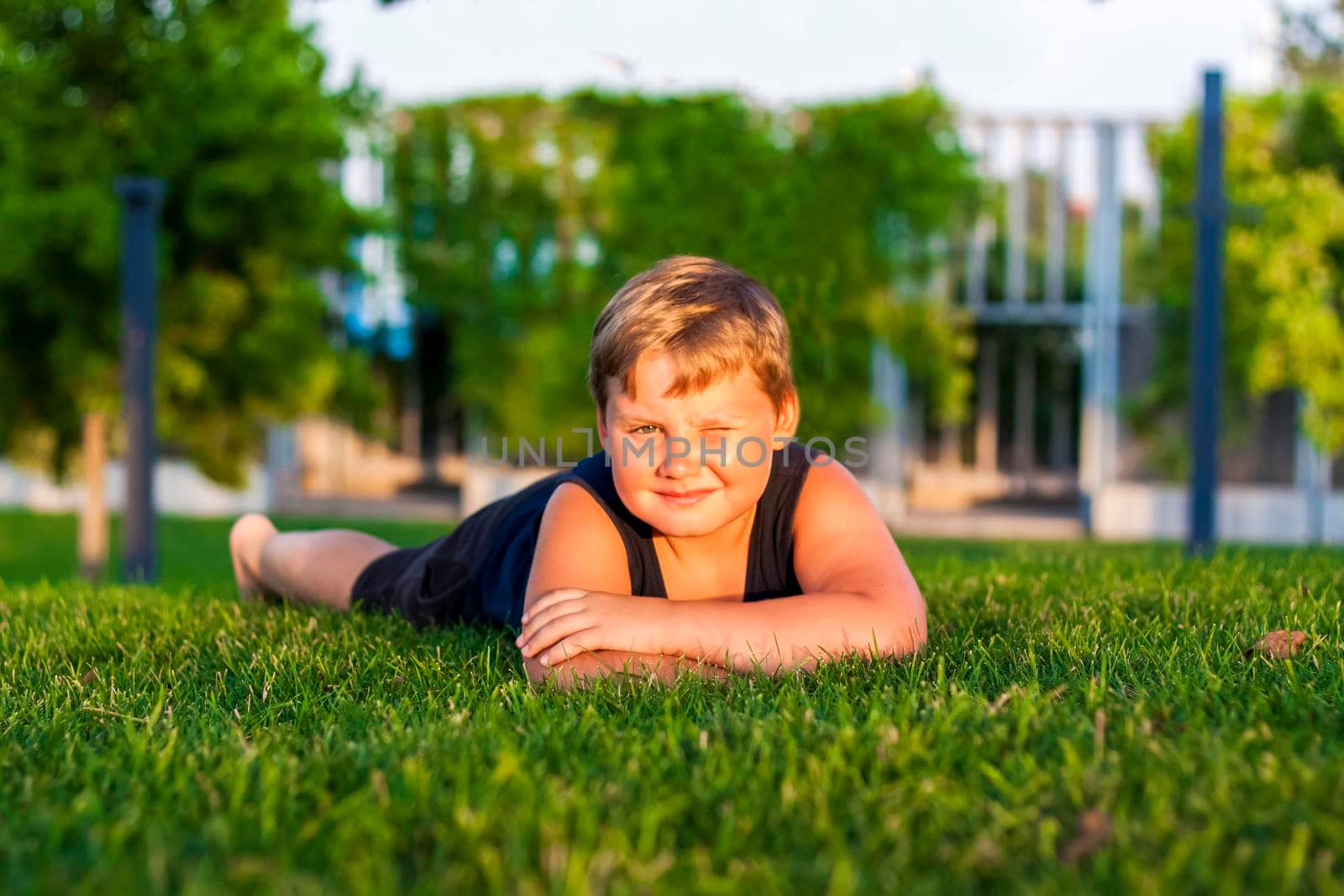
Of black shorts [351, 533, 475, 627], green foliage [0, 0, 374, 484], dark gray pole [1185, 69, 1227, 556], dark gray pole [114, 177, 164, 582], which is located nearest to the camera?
black shorts [351, 533, 475, 627]

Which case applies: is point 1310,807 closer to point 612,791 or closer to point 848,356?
point 612,791

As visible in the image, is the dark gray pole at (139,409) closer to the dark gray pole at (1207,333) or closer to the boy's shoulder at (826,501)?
the boy's shoulder at (826,501)

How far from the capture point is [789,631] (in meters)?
2.71

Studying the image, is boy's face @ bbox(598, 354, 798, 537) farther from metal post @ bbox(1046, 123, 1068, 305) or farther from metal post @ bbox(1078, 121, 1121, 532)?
metal post @ bbox(1046, 123, 1068, 305)

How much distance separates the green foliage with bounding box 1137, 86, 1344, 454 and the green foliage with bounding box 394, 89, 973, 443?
3.52 metres

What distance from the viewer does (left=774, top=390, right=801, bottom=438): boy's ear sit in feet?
9.83

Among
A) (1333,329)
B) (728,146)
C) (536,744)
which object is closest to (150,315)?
(536,744)

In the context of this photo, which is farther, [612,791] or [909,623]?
[909,623]

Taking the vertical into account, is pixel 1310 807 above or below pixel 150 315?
below

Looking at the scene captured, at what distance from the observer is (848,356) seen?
18.8 m

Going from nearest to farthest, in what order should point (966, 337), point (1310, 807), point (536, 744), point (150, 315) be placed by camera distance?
point (1310, 807), point (536, 744), point (150, 315), point (966, 337)

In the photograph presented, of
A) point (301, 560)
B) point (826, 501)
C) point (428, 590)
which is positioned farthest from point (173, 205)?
point (826, 501)

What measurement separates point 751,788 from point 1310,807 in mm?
706

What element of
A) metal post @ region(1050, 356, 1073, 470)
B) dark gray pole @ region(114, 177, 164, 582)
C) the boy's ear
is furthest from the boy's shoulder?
metal post @ region(1050, 356, 1073, 470)
